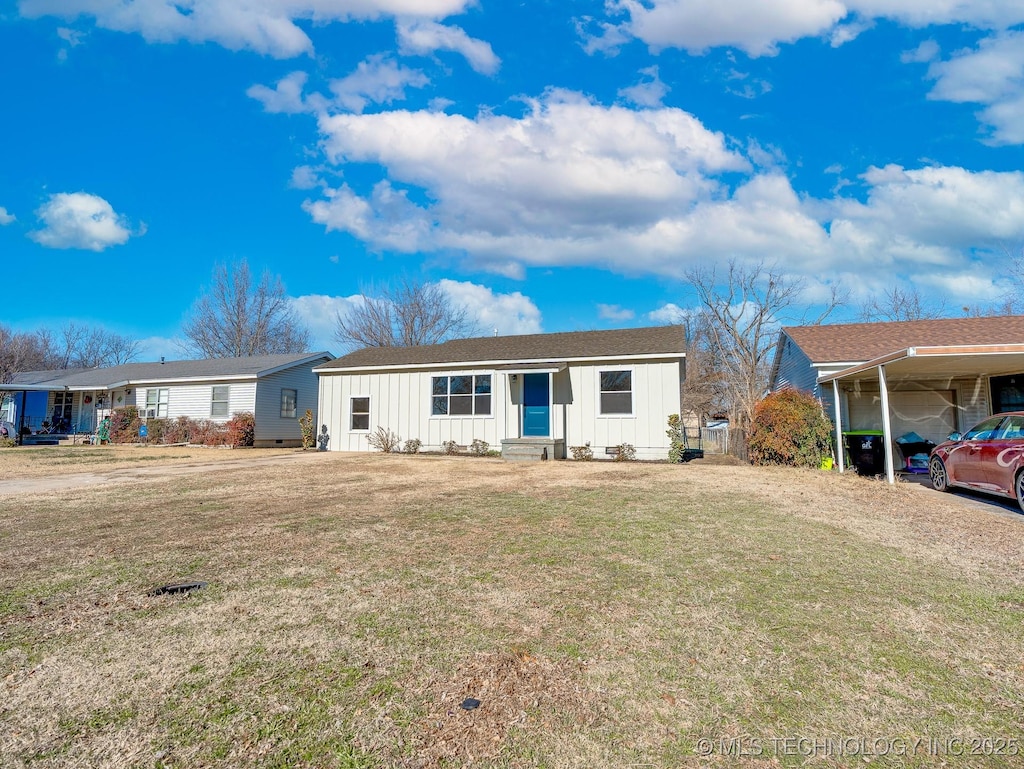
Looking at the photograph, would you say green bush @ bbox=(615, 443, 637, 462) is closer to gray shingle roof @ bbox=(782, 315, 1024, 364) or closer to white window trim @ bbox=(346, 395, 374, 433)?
gray shingle roof @ bbox=(782, 315, 1024, 364)

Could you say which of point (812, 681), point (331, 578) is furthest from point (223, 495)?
point (812, 681)

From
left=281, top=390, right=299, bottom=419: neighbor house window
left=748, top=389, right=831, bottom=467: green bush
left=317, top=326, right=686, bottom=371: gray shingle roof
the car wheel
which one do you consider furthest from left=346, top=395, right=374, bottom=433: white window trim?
the car wheel

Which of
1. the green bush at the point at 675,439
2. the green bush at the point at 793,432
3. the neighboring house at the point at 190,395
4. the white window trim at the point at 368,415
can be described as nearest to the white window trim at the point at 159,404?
the neighboring house at the point at 190,395

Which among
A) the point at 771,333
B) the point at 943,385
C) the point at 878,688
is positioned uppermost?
the point at 771,333

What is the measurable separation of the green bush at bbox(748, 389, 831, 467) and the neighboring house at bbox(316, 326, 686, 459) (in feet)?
7.84

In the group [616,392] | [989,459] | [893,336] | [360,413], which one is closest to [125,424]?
[360,413]

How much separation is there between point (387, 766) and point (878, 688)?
7.34ft

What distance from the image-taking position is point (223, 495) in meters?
8.23

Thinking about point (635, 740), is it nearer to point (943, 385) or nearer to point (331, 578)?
point (331, 578)

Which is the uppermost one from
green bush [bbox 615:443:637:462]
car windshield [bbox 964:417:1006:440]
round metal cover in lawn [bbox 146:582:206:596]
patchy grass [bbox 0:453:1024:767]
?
car windshield [bbox 964:417:1006:440]

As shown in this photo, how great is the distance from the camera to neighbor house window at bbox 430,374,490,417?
1661 cm

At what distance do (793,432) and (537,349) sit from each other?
7.56 metres

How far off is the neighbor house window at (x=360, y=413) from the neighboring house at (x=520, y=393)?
0.03 metres

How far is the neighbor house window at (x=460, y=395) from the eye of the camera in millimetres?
16609
